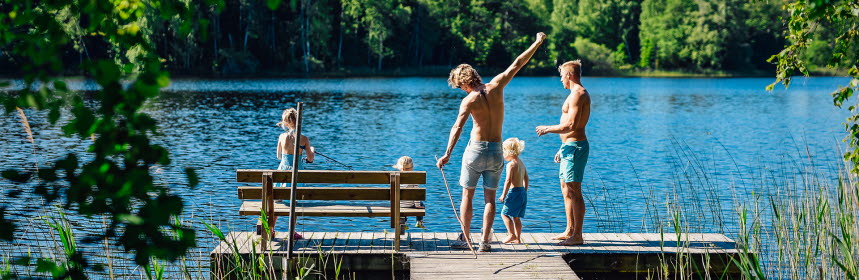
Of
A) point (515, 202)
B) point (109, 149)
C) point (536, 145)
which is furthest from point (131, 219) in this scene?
point (536, 145)

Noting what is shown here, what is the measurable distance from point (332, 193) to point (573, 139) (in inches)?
73.7

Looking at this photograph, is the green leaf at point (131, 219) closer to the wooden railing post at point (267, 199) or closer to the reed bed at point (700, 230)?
the reed bed at point (700, 230)

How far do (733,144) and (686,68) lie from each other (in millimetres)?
64766

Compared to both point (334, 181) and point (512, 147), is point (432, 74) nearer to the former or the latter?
point (512, 147)

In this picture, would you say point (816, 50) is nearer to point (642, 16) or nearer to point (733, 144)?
point (642, 16)

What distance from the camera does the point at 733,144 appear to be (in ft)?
72.6

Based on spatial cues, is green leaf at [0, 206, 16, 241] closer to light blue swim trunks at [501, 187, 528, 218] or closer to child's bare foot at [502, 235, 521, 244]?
light blue swim trunks at [501, 187, 528, 218]

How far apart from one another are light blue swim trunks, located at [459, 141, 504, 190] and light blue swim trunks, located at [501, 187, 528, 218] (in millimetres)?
471

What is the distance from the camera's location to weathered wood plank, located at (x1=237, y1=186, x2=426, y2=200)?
6.31 metres

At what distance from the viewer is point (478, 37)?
82.4m

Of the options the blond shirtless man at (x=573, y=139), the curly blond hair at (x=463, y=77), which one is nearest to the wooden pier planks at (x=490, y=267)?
the blond shirtless man at (x=573, y=139)

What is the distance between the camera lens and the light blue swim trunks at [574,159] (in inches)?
249

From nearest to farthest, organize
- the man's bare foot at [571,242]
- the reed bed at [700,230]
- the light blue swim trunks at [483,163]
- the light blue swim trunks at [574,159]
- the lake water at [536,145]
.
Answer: the reed bed at [700,230] < the light blue swim trunks at [483,163] < the light blue swim trunks at [574,159] < the man's bare foot at [571,242] < the lake water at [536,145]

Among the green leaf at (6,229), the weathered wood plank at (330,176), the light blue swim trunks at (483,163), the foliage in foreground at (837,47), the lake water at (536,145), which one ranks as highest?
the foliage in foreground at (837,47)
